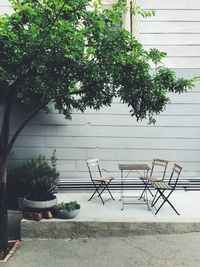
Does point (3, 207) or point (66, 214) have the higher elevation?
point (3, 207)

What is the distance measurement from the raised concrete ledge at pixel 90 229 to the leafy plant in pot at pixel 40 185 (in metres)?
0.34

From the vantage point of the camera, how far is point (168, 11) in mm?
7367

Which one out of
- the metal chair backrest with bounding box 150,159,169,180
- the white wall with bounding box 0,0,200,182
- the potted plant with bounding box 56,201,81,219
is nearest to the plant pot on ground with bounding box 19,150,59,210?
the potted plant with bounding box 56,201,81,219

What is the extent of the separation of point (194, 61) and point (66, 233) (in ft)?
16.1

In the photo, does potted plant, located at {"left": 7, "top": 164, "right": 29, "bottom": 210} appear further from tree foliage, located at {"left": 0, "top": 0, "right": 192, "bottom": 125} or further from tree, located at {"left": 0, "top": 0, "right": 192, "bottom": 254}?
tree foliage, located at {"left": 0, "top": 0, "right": 192, "bottom": 125}

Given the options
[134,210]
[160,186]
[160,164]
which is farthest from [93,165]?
[160,186]

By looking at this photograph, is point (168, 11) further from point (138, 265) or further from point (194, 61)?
point (138, 265)

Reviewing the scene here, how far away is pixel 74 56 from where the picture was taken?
4.01 m

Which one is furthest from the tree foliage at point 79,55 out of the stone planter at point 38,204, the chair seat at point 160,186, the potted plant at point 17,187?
the potted plant at point 17,187

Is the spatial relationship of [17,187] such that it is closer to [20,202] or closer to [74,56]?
[20,202]

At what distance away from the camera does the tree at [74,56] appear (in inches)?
152

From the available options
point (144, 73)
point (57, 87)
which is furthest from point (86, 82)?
point (144, 73)

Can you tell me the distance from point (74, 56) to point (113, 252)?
310 centimetres

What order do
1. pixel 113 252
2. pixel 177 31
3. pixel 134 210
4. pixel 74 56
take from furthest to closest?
1. pixel 177 31
2. pixel 134 210
3. pixel 113 252
4. pixel 74 56
